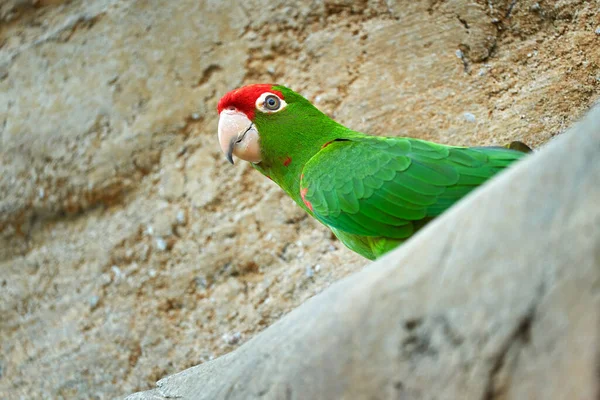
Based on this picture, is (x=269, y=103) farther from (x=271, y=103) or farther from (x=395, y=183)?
(x=395, y=183)

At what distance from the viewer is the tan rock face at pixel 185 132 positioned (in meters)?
3.34

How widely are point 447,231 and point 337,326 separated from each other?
0.31m

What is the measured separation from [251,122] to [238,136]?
0.08 meters

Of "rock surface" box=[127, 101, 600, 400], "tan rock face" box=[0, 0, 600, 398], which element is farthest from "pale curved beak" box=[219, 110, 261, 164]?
"rock surface" box=[127, 101, 600, 400]

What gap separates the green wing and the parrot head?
14.8 inches

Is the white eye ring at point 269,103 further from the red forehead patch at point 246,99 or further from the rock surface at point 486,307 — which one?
the rock surface at point 486,307

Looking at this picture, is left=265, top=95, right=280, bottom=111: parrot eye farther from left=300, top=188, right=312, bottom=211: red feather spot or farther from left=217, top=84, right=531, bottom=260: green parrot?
left=300, top=188, right=312, bottom=211: red feather spot

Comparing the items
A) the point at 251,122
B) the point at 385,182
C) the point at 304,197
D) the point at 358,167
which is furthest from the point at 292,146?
the point at 385,182

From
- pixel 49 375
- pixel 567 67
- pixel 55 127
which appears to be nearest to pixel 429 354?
pixel 567 67

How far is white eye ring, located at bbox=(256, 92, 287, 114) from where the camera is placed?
2.62m

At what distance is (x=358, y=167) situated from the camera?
2.26 meters

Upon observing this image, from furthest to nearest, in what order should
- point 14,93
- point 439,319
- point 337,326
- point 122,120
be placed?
point 14,93 < point 122,120 < point 337,326 < point 439,319

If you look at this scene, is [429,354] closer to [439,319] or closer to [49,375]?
[439,319]

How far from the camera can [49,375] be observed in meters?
3.78
